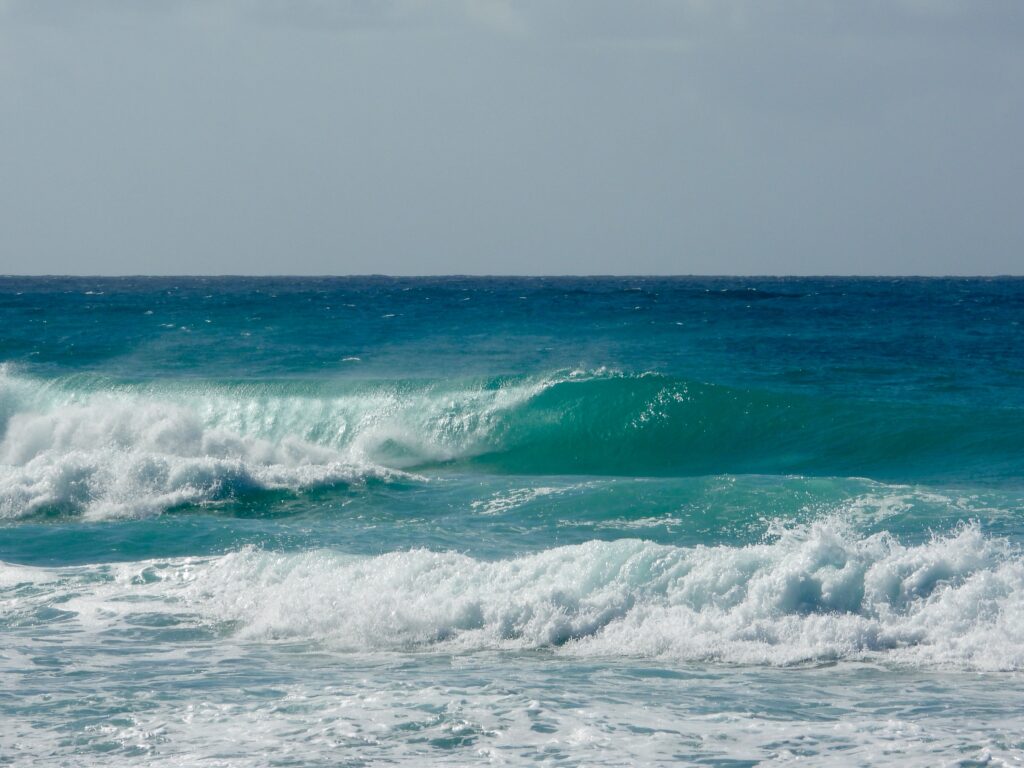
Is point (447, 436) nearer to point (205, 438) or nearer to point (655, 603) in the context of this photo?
point (205, 438)

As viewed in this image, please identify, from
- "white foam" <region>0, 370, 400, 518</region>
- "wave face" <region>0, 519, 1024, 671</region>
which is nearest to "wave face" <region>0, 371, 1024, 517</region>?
"white foam" <region>0, 370, 400, 518</region>

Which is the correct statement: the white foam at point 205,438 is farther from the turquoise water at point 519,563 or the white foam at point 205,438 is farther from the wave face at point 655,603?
the wave face at point 655,603

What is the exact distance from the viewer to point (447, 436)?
2198cm

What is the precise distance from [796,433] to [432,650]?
44.1ft

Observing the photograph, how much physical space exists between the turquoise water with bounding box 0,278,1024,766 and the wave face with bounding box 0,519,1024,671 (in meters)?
0.03

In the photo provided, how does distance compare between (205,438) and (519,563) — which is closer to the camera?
(519,563)

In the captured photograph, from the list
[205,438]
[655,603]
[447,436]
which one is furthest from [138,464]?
[655,603]

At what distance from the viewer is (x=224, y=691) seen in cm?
777

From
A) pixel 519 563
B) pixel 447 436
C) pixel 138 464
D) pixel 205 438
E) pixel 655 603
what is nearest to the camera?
pixel 655 603

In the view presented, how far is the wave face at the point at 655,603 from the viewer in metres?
8.69

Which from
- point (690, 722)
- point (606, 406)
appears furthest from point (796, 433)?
point (690, 722)

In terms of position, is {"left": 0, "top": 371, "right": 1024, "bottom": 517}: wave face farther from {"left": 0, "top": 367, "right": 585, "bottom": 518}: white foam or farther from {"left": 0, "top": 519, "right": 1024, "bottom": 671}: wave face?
{"left": 0, "top": 519, "right": 1024, "bottom": 671}: wave face

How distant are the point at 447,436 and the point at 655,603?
12.8 m

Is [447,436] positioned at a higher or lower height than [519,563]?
lower
